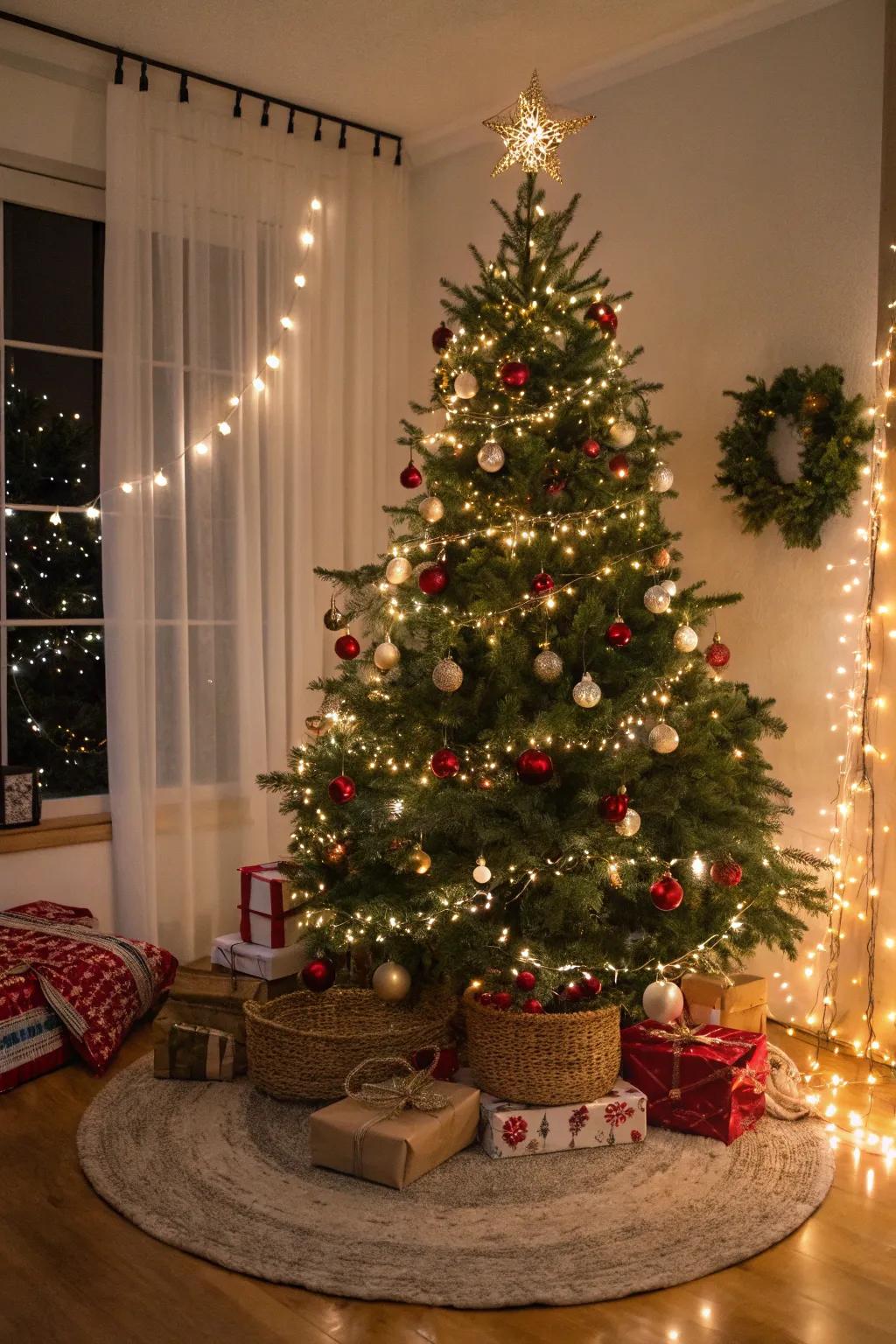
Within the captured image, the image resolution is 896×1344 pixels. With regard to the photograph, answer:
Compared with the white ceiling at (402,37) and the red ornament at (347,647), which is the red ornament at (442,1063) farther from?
the white ceiling at (402,37)

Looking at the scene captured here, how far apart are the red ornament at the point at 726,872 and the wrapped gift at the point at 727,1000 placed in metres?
0.34

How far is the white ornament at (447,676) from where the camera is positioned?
9.32 feet

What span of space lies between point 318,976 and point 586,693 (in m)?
0.94

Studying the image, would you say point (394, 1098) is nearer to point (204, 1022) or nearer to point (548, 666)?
point (204, 1022)

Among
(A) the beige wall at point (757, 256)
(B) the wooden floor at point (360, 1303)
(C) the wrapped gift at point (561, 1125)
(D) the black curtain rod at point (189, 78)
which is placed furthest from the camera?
(D) the black curtain rod at point (189, 78)

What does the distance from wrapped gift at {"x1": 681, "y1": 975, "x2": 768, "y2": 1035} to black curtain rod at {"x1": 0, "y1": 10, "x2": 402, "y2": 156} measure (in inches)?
120

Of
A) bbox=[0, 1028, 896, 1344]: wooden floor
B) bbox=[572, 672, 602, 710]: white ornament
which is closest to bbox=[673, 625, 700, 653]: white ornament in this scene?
bbox=[572, 672, 602, 710]: white ornament

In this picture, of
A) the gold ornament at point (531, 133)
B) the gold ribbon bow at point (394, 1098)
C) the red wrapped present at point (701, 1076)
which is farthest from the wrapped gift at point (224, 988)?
the gold ornament at point (531, 133)

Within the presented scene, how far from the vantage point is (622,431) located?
2994 mm

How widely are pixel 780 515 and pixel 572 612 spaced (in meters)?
0.78

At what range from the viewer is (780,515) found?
3367 mm

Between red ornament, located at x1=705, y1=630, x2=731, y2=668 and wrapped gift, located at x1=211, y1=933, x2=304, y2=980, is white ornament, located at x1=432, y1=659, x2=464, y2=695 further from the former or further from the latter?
wrapped gift, located at x1=211, y1=933, x2=304, y2=980

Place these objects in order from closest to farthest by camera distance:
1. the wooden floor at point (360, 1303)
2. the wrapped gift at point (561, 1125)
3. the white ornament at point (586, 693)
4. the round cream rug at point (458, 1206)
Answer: the wooden floor at point (360, 1303)
the round cream rug at point (458, 1206)
the wrapped gift at point (561, 1125)
the white ornament at point (586, 693)

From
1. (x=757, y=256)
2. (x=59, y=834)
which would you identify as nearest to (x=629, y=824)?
(x=757, y=256)
